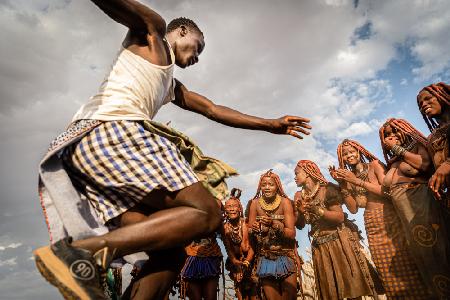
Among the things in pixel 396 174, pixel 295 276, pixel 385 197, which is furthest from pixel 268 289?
pixel 396 174

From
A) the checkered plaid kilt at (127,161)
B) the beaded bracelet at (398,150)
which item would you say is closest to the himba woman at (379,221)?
the beaded bracelet at (398,150)

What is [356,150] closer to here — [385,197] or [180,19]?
[385,197]

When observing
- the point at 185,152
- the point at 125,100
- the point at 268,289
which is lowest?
the point at 268,289

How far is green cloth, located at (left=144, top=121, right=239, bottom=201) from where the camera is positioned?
7.07 feet

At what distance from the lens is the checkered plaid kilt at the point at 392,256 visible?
177 inches

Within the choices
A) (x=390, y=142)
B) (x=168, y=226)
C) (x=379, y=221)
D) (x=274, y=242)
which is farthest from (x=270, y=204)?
(x=168, y=226)

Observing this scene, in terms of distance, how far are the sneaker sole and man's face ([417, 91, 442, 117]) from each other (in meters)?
4.59

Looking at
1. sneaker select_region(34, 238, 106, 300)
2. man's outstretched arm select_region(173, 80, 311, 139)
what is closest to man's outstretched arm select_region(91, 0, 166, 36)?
man's outstretched arm select_region(173, 80, 311, 139)

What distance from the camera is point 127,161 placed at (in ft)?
5.57

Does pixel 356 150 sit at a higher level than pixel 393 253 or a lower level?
higher

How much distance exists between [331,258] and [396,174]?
68.7 inches

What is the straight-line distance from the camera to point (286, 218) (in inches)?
228

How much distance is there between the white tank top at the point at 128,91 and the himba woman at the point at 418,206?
380 centimetres

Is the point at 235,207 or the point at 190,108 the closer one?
the point at 190,108
